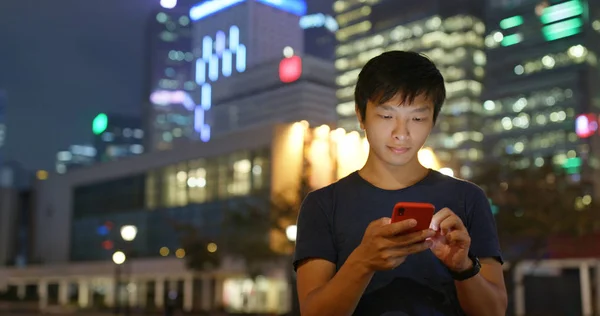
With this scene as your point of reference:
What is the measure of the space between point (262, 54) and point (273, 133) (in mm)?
20612

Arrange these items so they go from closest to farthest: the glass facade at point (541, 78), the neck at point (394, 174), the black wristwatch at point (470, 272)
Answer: the black wristwatch at point (470, 272) < the neck at point (394, 174) < the glass facade at point (541, 78)

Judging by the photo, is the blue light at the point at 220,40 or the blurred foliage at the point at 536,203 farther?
the blue light at the point at 220,40

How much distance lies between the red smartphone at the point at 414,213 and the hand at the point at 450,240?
0.13 meters

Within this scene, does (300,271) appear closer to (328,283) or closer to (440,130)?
(328,283)

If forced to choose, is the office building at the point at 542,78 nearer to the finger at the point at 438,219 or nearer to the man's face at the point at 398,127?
the man's face at the point at 398,127

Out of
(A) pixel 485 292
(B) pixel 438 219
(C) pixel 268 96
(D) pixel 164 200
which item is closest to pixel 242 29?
(D) pixel 164 200

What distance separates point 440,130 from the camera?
5138 inches

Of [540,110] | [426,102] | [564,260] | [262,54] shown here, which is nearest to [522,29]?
[540,110]

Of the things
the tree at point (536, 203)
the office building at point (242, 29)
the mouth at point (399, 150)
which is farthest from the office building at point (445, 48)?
the mouth at point (399, 150)

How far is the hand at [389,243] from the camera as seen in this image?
2.20m

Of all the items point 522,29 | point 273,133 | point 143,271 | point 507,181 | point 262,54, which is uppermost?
point 522,29

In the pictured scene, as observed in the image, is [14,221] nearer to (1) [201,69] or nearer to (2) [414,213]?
(1) [201,69]

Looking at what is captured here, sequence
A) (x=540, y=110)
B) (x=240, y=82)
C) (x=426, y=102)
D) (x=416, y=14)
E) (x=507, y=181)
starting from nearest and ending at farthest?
1. (x=426, y=102)
2. (x=507, y=181)
3. (x=240, y=82)
4. (x=540, y=110)
5. (x=416, y=14)

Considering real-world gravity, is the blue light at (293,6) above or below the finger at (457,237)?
above
